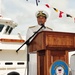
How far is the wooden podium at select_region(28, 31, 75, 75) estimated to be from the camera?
2527 mm

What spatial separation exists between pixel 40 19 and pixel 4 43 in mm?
1476

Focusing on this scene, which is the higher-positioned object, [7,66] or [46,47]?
[46,47]

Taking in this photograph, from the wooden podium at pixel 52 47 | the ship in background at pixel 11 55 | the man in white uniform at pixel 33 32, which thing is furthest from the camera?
the ship in background at pixel 11 55

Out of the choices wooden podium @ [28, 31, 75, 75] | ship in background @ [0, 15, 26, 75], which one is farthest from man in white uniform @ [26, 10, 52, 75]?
ship in background @ [0, 15, 26, 75]

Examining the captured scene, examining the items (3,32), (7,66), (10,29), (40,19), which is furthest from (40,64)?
(10,29)

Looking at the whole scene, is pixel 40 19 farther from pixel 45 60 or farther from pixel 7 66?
pixel 7 66

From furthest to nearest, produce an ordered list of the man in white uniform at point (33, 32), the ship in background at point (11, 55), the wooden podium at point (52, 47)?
the ship in background at point (11, 55), the man in white uniform at point (33, 32), the wooden podium at point (52, 47)

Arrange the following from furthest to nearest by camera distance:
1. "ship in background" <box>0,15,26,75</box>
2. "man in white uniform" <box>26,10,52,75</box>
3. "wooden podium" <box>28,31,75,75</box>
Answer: "ship in background" <box>0,15,26,75</box>
"man in white uniform" <box>26,10,52,75</box>
"wooden podium" <box>28,31,75,75</box>

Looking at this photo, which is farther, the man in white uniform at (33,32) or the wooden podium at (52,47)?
the man in white uniform at (33,32)

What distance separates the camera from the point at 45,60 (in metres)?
2.54

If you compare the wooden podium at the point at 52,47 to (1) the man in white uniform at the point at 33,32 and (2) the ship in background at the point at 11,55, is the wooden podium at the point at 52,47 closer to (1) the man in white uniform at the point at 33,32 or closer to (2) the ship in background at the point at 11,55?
(1) the man in white uniform at the point at 33,32

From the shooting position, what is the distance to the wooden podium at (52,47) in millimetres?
2527

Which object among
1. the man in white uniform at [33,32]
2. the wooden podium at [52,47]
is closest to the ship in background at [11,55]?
the man in white uniform at [33,32]

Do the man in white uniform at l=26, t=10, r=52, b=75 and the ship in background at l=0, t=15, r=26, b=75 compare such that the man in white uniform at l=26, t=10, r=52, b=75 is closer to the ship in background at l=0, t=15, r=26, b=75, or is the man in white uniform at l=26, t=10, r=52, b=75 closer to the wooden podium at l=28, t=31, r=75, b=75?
the wooden podium at l=28, t=31, r=75, b=75
